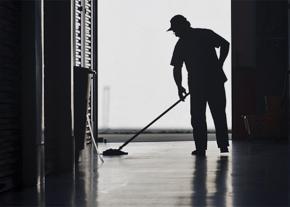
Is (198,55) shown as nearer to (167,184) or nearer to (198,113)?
(198,113)

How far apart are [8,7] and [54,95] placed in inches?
47.3

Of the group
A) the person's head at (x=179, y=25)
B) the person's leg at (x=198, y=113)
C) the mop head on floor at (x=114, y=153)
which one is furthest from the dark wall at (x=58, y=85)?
the person's leg at (x=198, y=113)

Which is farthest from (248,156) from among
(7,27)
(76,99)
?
(7,27)

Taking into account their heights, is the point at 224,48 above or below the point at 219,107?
above

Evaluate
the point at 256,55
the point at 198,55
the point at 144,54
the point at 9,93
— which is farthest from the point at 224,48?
the point at 144,54

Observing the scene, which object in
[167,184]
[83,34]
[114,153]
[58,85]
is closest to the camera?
[167,184]

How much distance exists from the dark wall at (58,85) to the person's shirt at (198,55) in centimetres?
203

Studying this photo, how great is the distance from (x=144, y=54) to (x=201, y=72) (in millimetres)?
3936

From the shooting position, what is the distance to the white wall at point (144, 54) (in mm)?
9969

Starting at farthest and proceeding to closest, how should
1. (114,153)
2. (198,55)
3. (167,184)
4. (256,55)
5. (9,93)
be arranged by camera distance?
(256,55), (198,55), (114,153), (167,184), (9,93)

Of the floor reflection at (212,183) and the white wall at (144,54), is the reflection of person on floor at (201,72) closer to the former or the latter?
the floor reflection at (212,183)

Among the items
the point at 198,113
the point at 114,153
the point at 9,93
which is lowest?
the point at 114,153

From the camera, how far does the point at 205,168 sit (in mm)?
4742

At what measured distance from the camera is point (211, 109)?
258 inches
